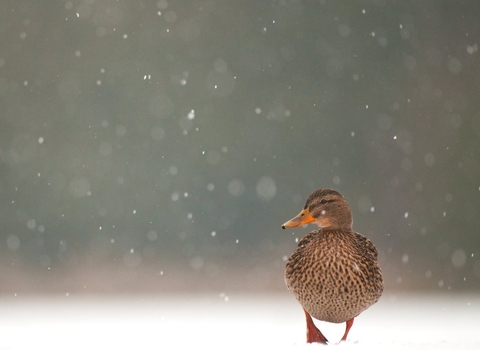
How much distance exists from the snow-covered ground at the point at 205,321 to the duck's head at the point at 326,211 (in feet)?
2.10

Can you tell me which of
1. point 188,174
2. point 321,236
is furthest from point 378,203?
point 321,236

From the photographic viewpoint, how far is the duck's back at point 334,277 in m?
2.52

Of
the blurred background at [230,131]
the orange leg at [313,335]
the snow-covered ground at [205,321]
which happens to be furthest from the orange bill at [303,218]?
the blurred background at [230,131]

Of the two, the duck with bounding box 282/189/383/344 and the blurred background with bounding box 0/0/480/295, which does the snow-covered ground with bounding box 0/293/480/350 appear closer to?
the duck with bounding box 282/189/383/344

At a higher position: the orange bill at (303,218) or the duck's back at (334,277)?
the orange bill at (303,218)

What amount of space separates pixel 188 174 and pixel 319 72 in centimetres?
166

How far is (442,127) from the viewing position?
6551 millimetres

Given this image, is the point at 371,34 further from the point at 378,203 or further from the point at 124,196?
the point at 124,196

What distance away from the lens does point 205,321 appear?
444 cm

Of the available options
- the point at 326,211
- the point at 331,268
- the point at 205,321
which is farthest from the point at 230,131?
the point at 331,268

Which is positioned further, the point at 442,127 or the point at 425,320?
the point at 442,127

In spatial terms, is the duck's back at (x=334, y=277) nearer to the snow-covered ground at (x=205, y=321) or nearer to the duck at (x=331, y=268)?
the duck at (x=331, y=268)

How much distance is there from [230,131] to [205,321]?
2595mm

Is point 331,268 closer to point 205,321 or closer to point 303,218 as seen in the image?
point 303,218
